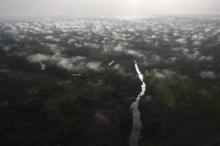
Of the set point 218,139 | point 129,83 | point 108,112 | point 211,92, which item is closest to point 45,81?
point 129,83

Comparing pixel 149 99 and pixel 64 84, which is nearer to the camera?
pixel 149 99

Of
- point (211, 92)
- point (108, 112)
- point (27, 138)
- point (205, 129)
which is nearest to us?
point (27, 138)

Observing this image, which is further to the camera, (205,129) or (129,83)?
(129,83)

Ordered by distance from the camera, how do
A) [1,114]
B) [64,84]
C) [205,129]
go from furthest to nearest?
[64,84] → [1,114] → [205,129]

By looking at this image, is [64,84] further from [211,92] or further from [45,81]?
[211,92]

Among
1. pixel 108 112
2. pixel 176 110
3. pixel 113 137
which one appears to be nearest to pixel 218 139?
pixel 176 110

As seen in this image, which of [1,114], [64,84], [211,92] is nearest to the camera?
[1,114]

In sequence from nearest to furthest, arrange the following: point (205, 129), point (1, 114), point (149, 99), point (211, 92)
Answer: point (205, 129) < point (1, 114) < point (149, 99) < point (211, 92)

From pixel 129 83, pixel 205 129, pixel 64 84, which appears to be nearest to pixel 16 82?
pixel 64 84

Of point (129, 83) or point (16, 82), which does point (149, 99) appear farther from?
point (16, 82)
